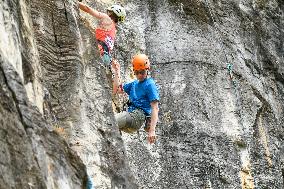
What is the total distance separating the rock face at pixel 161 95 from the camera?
6578 mm

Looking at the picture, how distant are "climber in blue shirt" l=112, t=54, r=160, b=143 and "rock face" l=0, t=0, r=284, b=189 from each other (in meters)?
0.59

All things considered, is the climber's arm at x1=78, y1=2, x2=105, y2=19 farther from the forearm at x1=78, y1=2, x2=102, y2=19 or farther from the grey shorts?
the grey shorts

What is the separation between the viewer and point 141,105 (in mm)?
10695

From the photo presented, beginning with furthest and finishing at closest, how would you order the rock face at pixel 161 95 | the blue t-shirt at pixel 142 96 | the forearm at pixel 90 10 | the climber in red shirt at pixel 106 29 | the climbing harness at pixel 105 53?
the climbing harness at pixel 105 53, the climber in red shirt at pixel 106 29, the forearm at pixel 90 10, the blue t-shirt at pixel 142 96, the rock face at pixel 161 95

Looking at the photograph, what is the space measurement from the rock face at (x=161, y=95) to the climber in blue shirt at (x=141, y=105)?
0.59 meters

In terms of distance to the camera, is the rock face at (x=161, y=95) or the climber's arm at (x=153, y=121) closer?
the rock face at (x=161, y=95)

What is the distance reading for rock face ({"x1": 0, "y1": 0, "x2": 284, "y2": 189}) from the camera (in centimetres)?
658

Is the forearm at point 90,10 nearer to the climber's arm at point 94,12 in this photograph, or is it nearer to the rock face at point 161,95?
the climber's arm at point 94,12

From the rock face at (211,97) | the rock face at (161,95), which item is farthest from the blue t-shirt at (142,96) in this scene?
the rock face at (211,97)

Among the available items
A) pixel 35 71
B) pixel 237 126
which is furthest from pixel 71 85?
pixel 237 126

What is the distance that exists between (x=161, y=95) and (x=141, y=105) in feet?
12.4

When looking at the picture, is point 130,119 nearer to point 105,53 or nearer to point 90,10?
point 105,53

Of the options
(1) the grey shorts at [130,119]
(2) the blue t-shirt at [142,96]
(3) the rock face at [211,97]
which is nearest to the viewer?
(1) the grey shorts at [130,119]

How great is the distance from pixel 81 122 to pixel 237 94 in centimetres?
690
